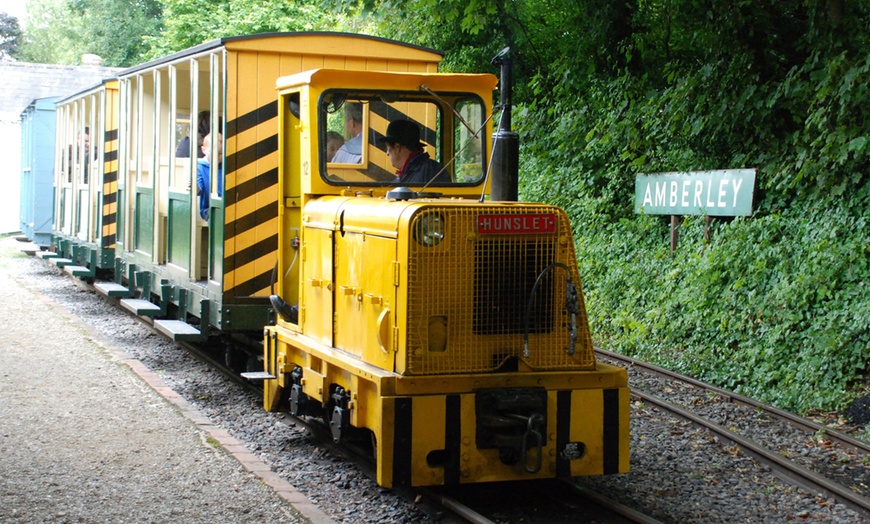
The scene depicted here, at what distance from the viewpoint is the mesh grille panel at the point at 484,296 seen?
547 cm

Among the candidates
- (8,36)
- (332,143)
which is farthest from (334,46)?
(8,36)

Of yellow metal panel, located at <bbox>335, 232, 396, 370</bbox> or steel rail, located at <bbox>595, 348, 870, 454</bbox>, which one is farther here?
steel rail, located at <bbox>595, 348, 870, 454</bbox>

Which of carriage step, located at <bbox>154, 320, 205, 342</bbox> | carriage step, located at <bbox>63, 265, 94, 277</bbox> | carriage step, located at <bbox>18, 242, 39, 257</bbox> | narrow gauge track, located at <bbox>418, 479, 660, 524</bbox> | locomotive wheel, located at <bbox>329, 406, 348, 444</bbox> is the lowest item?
narrow gauge track, located at <bbox>418, 479, 660, 524</bbox>

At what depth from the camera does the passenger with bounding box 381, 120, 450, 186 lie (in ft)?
21.9

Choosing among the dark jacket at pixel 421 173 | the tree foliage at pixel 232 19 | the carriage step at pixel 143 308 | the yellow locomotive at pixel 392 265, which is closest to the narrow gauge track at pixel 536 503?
the yellow locomotive at pixel 392 265

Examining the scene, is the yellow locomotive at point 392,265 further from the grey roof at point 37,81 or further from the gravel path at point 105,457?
the grey roof at point 37,81

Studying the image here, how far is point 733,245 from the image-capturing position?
1091 centimetres

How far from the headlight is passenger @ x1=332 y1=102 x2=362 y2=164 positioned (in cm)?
140

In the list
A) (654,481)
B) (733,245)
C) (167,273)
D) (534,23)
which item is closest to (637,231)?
(733,245)

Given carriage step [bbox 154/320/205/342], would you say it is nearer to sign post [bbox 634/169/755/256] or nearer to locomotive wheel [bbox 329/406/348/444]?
locomotive wheel [bbox 329/406/348/444]

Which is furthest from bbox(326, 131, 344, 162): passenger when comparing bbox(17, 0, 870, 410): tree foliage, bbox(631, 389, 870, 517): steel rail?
bbox(17, 0, 870, 410): tree foliage

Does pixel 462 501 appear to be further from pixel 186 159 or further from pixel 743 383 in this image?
pixel 186 159

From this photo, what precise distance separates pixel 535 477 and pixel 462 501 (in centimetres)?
52

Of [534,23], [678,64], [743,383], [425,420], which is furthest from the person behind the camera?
[534,23]
